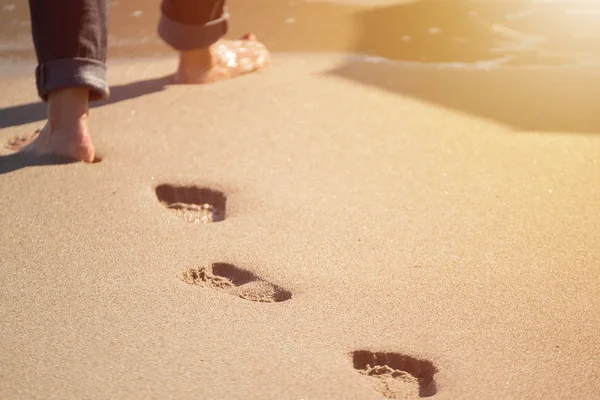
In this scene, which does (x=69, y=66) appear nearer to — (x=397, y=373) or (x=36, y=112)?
(x=36, y=112)

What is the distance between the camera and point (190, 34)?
10.2 ft

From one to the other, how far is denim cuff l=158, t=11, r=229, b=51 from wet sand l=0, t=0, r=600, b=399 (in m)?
0.17

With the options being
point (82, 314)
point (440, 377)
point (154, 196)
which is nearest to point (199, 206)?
point (154, 196)

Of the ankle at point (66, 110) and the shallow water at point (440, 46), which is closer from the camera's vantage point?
the ankle at point (66, 110)

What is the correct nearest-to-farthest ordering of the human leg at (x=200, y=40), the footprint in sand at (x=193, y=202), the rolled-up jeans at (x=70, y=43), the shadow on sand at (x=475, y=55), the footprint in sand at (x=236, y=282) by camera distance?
the footprint in sand at (x=236, y=282), the footprint in sand at (x=193, y=202), the rolled-up jeans at (x=70, y=43), the shadow on sand at (x=475, y=55), the human leg at (x=200, y=40)

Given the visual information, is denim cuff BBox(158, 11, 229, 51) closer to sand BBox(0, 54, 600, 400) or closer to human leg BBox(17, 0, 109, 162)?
sand BBox(0, 54, 600, 400)

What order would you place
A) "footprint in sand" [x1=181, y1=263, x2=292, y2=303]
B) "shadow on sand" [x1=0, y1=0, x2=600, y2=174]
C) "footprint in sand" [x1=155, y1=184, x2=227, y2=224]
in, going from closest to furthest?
"footprint in sand" [x1=181, y1=263, x2=292, y2=303], "footprint in sand" [x1=155, y1=184, x2=227, y2=224], "shadow on sand" [x1=0, y1=0, x2=600, y2=174]

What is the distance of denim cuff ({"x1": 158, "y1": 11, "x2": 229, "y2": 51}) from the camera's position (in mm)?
3111

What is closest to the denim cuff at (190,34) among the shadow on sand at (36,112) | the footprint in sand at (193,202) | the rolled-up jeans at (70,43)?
the shadow on sand at (36,112)

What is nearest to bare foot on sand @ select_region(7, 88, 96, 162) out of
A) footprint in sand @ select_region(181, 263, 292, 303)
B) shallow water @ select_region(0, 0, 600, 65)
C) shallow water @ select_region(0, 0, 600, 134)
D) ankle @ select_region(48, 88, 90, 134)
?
ankle @ select_region(48, 88, 90, 134)

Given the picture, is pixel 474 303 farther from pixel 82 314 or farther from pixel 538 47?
pixel 538 47

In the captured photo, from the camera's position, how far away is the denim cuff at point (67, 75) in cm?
239

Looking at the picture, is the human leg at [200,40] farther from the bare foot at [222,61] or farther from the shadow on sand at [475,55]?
the shadow on sand at [475,55]

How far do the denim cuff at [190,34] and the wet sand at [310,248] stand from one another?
17 centimetres
